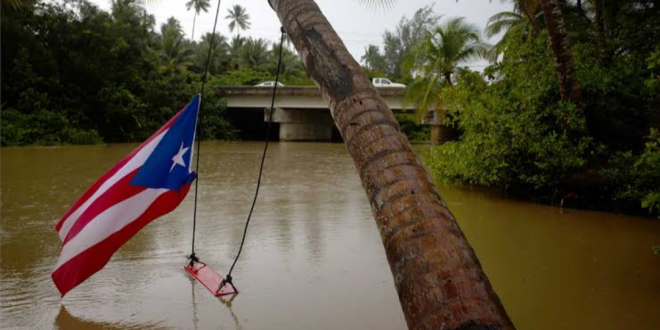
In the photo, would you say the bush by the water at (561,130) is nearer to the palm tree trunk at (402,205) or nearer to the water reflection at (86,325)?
the palm tree trunk at (402,205)

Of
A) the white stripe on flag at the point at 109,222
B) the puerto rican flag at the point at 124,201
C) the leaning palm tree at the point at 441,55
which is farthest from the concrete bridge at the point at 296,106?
the white stripe on flag at the point at 109,222

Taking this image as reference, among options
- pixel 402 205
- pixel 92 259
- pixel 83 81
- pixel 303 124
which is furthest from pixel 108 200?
pixel 303 124

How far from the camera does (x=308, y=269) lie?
479 cm

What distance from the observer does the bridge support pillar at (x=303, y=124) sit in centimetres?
3294

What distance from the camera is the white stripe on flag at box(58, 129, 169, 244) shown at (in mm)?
3559

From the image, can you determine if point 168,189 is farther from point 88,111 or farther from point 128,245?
point 88,111

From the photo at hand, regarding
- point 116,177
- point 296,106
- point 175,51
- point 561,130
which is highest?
point 175,51

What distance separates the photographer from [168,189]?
3.80 m

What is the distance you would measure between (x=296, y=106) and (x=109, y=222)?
91.4ft

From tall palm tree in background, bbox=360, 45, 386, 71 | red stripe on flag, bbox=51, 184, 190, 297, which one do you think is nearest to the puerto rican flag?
red stripe on flag, bbox=51, 184, 190, 297

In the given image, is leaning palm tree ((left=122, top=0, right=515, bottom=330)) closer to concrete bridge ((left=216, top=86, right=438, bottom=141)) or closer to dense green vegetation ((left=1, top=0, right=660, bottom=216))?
dense green vegetation ((left=1, top=0, right=660, bottom=216))

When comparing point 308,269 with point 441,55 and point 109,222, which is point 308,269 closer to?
point 109,222

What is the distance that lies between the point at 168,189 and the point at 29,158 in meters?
14.4

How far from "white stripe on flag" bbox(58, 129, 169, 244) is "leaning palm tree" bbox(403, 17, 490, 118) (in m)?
18.7
